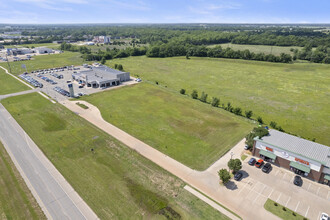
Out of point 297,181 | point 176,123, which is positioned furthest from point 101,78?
point 297,181

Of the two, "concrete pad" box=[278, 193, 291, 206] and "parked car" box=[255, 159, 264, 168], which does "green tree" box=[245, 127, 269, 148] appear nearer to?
"parked car" box=[255, 159, 264, 168]

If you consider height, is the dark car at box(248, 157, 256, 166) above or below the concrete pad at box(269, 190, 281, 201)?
above

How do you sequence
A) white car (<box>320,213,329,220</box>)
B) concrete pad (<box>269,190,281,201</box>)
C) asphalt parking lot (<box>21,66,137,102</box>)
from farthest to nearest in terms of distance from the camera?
1. asphalt parking lot (<box>21,66,137,102</box>)
2. concrete pad (<box>269,190,281,201</box>)
3. white car (<box>320,213,329,220</box>)

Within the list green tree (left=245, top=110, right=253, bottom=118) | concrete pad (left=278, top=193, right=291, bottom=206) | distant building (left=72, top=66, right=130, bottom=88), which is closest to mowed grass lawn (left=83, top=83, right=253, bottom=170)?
green tree (left=245, top=110, right=253, bottom=118)

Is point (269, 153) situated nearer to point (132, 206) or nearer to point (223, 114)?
point (223, 114)

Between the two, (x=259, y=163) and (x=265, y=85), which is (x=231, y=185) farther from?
(x=265, y=85)
